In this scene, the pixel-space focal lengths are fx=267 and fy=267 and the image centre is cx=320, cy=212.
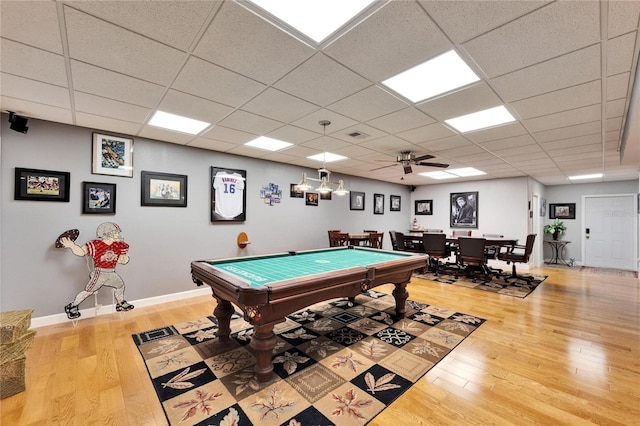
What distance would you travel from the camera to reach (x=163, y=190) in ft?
13.9

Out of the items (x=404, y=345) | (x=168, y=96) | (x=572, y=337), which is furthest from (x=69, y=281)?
(x=572, y=337)

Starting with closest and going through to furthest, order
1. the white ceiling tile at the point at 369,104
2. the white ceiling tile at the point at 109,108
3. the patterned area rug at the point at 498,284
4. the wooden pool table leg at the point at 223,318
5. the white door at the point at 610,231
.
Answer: the white ceiling tile at the point at 369,104 < the white ceiling tile at the point at 109,108 < the wooden pool table leg at the point at 223,318 < the patterned area rug at the point at 498,284 < the white door at the point at 610,231

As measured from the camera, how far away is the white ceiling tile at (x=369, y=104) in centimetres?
258

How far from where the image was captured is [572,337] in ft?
9.86

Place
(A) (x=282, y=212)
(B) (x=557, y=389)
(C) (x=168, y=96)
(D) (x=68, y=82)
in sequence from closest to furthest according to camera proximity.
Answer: (B) (x=557, y=389) < (D) (x=68, y=82) < (C) (x=168, y=96) < (A) (x=282, y=212)

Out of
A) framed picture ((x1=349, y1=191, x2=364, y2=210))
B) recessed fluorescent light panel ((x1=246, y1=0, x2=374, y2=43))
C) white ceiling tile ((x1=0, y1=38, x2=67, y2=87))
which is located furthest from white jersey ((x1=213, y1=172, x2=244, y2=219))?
recessed fluorescent light panel ((x1=246, y1=0, x2=374, y2=43))

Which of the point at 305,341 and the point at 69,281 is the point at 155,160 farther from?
the point at 305,341

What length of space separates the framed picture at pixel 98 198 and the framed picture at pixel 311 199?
3641 millimetres

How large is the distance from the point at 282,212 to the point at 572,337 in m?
4.81

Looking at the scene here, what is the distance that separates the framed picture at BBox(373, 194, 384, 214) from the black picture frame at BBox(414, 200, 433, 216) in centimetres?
178

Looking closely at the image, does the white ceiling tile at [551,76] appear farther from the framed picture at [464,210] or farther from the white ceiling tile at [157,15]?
the framed picture at [464,210]

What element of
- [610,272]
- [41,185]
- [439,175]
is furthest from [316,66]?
[610,272]

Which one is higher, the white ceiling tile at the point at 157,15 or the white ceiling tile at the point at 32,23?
the white ceiling tile at the point at 157,15

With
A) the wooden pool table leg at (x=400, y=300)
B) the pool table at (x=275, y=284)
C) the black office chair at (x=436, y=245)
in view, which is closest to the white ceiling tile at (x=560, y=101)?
Answer: the pool table at (x=275, y=284)
